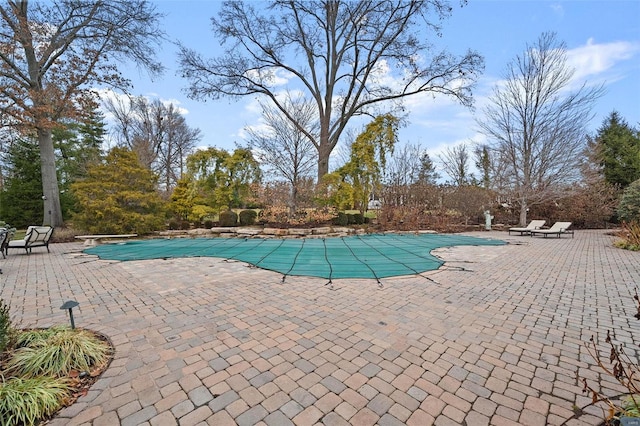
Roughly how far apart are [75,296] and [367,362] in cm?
422

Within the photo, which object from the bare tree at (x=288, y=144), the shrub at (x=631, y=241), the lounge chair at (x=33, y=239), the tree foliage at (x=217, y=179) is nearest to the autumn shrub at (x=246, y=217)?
the tree foliage at (x=217, y=179)

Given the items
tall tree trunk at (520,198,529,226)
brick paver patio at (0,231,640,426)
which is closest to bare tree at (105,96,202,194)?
brick paver patio at (0,231,640,426)

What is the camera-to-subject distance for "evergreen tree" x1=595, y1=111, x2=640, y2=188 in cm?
1498

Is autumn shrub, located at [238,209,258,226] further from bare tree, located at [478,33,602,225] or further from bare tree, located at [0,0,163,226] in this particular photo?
bare tree, located at [478,33,602,225]

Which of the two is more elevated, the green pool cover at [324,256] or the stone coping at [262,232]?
the stone coping at [262,232]

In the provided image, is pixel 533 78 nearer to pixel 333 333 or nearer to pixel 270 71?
pixel 270 71

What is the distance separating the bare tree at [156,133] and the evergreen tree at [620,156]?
91.3 ft

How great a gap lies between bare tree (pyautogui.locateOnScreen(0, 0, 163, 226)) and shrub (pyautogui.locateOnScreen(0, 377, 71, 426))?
11707 mm

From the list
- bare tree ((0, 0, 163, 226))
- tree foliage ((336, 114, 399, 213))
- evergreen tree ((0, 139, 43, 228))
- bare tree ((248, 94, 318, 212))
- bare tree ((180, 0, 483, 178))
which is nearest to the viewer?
bare tree ((0, 0, 163, 226))

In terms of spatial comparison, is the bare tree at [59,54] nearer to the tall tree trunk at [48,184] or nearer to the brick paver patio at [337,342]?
the tall tree trunk at [48,184]

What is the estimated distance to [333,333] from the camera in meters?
2.66

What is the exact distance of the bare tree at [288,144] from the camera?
12336mm

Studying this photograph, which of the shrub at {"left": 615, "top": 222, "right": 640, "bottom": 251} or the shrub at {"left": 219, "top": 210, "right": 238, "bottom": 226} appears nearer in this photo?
the shrub at {"left": 615, "top": 222, "right": 640, "bottom": 251}

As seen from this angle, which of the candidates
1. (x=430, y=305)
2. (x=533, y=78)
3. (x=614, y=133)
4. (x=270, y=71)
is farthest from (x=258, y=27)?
(x=614, y=133)
